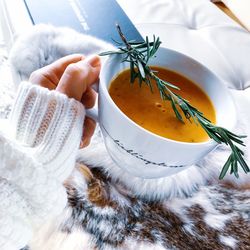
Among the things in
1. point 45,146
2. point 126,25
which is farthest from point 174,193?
point 126,25

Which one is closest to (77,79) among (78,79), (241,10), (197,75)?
(78,79)

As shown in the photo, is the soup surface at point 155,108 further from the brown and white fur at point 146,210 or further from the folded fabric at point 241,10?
the folded fabric at point 241,10

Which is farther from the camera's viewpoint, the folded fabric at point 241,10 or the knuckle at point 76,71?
the folded fabric at point 241,10

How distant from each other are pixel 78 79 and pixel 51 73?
5 cm

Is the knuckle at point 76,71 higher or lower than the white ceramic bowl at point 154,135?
higher

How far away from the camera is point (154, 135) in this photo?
237 mm

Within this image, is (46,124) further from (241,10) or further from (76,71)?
(241,10)

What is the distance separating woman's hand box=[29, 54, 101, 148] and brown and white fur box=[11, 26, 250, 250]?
5 cm

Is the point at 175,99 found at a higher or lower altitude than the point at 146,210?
higher

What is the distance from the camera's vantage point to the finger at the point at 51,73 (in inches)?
12.9

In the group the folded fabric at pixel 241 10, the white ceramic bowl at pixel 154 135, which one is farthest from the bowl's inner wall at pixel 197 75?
the folded fabric at pixel 241 10

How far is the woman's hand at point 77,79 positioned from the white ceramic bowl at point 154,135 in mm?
27

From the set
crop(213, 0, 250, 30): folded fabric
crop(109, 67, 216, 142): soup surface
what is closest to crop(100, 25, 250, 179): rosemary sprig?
crop(109, 67, 216, 142): soup surface

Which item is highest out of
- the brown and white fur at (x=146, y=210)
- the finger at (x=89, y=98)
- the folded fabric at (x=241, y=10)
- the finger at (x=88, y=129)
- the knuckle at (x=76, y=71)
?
the knuckle at (x=76, y=71)
